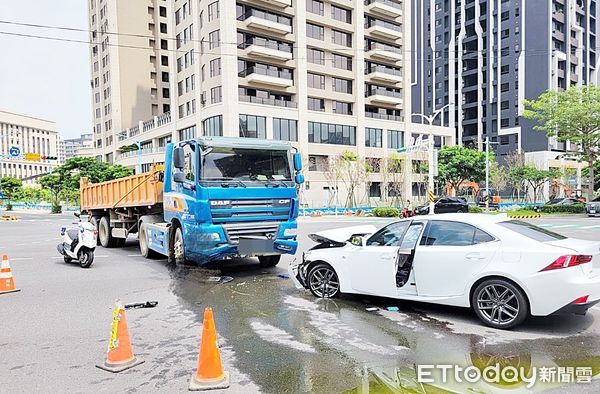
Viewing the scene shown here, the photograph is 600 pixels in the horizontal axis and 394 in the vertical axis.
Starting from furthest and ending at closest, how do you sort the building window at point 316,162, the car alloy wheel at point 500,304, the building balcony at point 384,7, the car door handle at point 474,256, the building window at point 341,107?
the building balcony at point 384,7
the building window at point 341,107
the building window at point 316,162
the car door handle at point 474,256
the car alloy wheel at point 500,304

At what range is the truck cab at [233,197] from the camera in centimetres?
867

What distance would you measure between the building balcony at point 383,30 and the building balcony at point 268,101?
1504 centimetres

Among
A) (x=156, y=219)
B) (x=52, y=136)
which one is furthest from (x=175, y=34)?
(x=52, y=136)

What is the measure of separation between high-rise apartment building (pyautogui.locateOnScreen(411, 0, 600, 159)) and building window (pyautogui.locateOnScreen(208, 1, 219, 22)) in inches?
1715

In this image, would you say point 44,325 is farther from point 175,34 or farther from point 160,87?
point 160,87

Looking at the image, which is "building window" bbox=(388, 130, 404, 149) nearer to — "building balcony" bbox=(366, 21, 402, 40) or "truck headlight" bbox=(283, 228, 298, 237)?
"building balcony" bbox=(366, 21, 402, 40)

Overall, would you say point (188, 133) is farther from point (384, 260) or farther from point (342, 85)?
point (384, 260)

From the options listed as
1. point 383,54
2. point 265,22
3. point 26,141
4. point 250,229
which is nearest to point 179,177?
point 250,229

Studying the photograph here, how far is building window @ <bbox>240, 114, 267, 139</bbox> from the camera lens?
44500 mm

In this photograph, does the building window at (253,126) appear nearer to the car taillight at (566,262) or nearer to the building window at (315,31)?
the building window at (315,31)

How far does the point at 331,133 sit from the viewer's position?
51125 mm

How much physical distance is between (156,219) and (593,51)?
286 ft

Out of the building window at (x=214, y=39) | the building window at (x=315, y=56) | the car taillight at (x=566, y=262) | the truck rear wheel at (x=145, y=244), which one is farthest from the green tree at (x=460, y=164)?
the car taillight at (x=566, y=262)

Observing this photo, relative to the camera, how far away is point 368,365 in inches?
177
